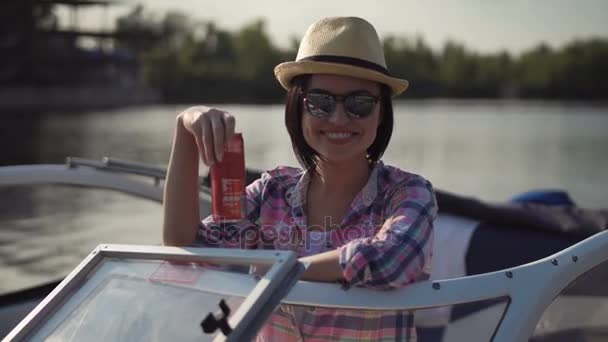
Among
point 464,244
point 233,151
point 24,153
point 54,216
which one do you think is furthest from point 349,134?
point 24,153

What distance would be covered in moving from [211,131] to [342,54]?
0.39 meters

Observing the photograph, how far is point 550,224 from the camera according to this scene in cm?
356

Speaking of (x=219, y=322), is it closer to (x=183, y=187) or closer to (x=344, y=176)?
(x=183, y=187)

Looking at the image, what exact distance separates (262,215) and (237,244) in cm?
11

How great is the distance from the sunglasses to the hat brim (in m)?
0.04

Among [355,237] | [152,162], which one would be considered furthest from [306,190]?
[152,162]

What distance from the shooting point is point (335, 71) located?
1.79 m

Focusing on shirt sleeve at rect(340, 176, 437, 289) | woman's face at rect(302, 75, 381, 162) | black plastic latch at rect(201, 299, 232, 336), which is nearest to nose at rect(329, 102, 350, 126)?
woman's face at rect(302, 75, 381, 162)

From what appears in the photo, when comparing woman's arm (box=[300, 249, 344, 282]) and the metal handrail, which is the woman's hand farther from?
the metal handrail

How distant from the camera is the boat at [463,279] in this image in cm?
154

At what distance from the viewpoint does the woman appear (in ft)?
5.27

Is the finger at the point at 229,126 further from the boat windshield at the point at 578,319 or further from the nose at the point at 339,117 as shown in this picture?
the boat windshield at the point at 578,319

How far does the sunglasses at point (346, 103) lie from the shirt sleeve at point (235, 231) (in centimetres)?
28

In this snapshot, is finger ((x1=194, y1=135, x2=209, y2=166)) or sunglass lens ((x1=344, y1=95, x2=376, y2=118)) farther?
sunglass lens ((x1=344, y1=95, x2=376, y2=118))
